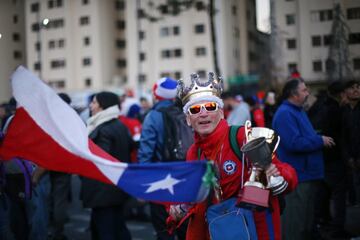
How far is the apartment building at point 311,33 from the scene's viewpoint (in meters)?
5.52

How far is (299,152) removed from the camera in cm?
486

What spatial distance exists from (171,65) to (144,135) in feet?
133

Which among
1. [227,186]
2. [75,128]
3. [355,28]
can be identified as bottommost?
[227,186]

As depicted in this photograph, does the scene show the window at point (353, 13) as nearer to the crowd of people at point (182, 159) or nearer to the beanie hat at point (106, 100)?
the crowd of people at point (182, 159)

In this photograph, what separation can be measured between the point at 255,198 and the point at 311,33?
13.0 ft

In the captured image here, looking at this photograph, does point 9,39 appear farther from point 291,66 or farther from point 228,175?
point 228,175

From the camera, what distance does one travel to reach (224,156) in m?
2.84

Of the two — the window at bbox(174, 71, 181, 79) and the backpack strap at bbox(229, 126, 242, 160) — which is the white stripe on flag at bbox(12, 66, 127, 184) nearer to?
the backpack strap at bbox(229, 126, 242, 160)

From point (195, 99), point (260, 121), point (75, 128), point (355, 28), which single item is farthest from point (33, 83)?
point (260, 121)

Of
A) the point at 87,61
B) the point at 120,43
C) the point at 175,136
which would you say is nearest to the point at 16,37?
the point at 175,136

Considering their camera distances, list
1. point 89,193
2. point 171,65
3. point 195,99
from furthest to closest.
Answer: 1. point 171,65
2. point 89,193
3. point 195,99

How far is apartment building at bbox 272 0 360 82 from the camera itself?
18.1 ft

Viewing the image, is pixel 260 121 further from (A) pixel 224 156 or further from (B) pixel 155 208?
(A) pixel 224 156

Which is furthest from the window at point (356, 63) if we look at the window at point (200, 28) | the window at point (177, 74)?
the window at point (177, 74)
